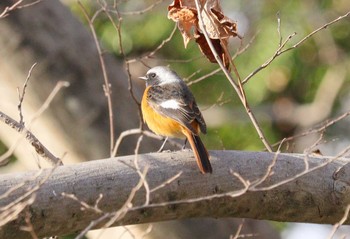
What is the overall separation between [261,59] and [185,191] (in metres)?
4.09

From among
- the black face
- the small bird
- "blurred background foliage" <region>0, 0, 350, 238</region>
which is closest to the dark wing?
the small bird

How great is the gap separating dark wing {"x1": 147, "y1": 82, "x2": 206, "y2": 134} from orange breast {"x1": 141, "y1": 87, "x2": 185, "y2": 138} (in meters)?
0.03

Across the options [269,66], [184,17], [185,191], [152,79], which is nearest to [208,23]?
[184,17]

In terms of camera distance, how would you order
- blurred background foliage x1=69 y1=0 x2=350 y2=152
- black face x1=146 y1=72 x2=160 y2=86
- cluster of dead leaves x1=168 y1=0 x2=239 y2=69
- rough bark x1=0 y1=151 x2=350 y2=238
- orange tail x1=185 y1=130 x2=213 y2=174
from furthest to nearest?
blurred background foliage x1=69 y1=0 x2=350 y2=152 < black face x1=146 y1=72 x2=160 y2=86 < cluster of dead leaves x1=168 y1=0 x2=239 y2=69 < orange tail x1=185 y1=130 x2=213 y2=174 < rough bark x1=0 y1=151 x2=350 y2=238

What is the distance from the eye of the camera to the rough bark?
4.18 meters

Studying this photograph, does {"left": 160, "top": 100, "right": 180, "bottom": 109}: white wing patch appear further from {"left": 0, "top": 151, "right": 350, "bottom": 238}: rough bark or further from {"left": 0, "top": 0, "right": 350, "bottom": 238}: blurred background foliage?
{"left": 0, "top": 0, "right": 350, "bottom": 238}: blurred background foliage

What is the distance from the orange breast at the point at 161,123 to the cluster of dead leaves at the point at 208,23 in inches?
28.8

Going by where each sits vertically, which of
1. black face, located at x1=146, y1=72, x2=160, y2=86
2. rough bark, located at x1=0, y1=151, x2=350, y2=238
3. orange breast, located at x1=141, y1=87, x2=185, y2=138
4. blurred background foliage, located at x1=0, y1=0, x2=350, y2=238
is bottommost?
rough bark, located at x1=0, y1=151, x2=350, y2=238

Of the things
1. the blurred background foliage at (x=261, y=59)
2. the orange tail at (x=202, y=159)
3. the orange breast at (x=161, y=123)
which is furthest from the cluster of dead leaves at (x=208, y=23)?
the blurred background foliage at (x=261, y=59)

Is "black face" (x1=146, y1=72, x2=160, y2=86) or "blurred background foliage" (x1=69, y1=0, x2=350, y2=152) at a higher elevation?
"blurred background foliage" (x1=69, y1=0, x2=350, y2=152)

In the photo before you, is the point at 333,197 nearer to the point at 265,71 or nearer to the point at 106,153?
the point at 106,153

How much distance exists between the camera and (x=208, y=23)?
186 inches

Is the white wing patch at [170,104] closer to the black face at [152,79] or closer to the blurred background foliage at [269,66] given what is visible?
the black face at [152,79]

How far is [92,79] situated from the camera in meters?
7.07
